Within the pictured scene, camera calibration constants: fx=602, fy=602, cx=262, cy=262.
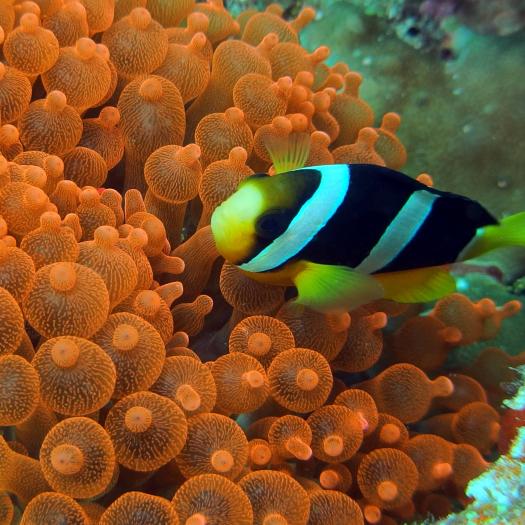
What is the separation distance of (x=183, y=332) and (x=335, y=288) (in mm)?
307

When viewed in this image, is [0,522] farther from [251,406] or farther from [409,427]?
[409,427]

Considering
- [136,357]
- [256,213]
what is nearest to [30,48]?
[256,213]

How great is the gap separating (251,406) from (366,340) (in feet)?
1.15

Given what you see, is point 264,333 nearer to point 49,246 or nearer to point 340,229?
point 340,229

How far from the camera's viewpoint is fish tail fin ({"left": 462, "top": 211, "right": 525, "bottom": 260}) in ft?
3.90

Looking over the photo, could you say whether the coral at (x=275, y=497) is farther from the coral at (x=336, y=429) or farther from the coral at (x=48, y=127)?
the coral at (x=48, y=127)

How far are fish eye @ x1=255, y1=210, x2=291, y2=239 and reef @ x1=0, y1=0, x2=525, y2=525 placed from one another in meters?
0.17

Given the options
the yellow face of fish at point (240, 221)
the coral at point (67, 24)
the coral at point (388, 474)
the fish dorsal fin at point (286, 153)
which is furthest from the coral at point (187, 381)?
the coral at point (67, 24)

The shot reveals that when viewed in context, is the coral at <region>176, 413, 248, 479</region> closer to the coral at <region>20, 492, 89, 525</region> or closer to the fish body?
the coral at <region>20, 492, 89, 525</region>

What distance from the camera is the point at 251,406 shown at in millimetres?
1063

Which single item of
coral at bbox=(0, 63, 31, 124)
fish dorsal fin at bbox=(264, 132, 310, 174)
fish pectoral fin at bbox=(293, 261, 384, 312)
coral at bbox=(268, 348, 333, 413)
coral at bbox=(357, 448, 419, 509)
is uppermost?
coral at bbox=(0, 63, 31, 124)

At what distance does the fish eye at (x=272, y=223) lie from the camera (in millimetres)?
1058

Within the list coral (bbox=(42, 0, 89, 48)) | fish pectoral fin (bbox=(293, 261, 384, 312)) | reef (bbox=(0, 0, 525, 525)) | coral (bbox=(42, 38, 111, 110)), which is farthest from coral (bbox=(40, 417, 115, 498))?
coral (bbox=(42, 0, 89, 48))

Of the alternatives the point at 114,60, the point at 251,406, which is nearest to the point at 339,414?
the point at 251,406
